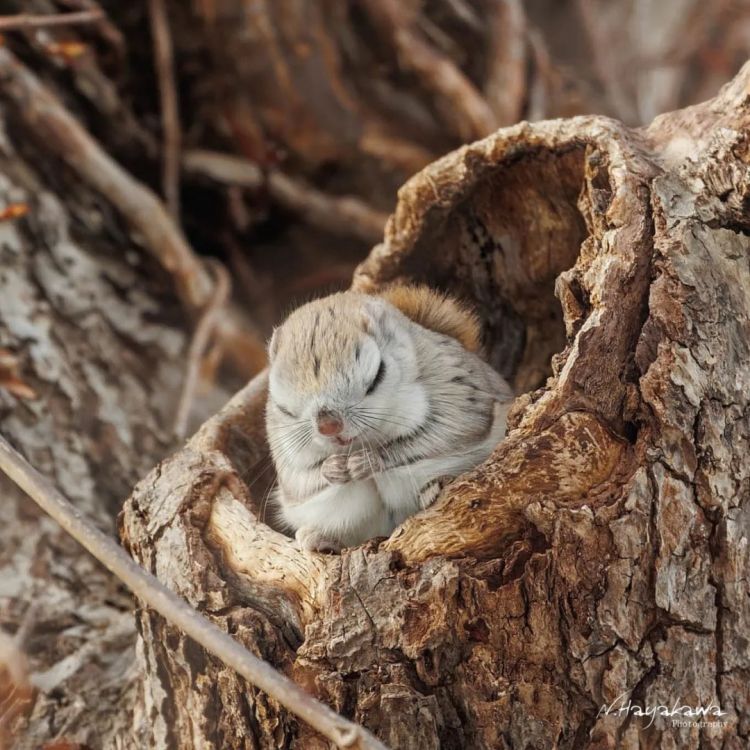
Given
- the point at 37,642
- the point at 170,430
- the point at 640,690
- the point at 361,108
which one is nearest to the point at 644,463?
the point at 640,690

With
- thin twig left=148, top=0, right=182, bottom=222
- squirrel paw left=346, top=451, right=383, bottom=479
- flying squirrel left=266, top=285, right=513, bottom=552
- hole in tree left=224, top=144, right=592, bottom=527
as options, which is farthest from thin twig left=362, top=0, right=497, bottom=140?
squirrel paw left=346, top=451, right=383, bottom=479

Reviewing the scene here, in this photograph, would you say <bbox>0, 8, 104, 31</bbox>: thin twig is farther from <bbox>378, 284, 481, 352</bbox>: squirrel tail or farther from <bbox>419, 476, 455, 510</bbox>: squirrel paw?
<bbox>419, 476, 455, 510</bbox>: squirrel paw

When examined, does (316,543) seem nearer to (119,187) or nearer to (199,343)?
(199,343)

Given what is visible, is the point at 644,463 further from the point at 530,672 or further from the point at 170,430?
the point at 170,430

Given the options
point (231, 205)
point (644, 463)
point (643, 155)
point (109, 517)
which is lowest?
point (644, 463)

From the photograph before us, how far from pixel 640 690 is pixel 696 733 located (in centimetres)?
15

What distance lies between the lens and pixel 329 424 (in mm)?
2756

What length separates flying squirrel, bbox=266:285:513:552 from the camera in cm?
287

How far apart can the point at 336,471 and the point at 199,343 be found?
180 centimetres

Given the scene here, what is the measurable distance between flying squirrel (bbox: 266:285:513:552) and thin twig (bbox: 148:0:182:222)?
2.22m

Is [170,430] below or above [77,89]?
below

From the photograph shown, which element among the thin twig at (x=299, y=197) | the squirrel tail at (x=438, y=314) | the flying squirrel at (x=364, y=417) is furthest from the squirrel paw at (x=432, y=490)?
the thin twig at (x=299, y=197)

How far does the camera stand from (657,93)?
6.84 meters

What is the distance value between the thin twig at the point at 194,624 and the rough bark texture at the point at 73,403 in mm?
1038
